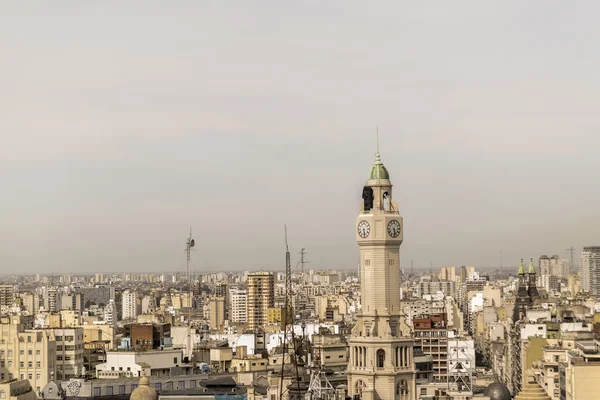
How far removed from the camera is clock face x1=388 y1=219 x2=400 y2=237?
72.4 meters

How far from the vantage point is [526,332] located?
113m

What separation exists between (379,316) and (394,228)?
437 centimetres

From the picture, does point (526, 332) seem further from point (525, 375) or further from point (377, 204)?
point (377, 204)

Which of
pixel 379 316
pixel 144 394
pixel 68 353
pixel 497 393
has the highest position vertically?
pixel 379 316

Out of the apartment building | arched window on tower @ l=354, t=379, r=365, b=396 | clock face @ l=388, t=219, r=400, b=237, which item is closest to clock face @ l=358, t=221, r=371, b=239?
clock face @ l=388, t=219, r=400, b=237

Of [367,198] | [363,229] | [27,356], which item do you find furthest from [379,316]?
[27,356]

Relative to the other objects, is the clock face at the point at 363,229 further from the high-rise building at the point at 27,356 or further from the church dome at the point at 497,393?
the high-rise building at the point at 27,356

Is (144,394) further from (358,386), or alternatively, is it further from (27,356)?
(27,356)

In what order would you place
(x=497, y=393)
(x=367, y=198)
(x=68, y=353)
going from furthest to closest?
(x=68, y=353) → (x=367, y=198) → (x=497, y=393)

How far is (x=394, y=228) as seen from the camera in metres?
72.6

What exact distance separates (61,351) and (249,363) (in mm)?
13185

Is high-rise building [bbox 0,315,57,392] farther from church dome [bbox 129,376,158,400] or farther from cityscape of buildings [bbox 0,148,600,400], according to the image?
church dome [bbox 129,376,158,400]

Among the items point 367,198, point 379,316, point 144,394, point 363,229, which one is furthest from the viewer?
point 367,198

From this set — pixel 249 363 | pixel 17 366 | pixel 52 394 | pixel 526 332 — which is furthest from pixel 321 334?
pixel 52 394
